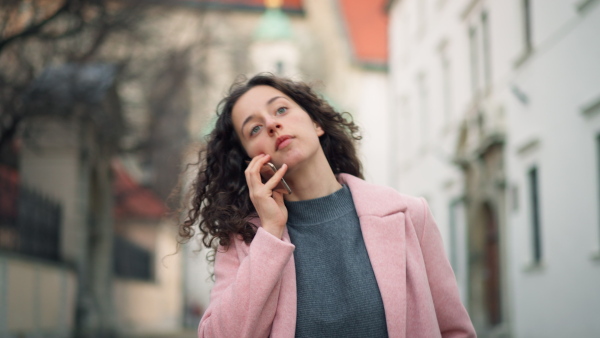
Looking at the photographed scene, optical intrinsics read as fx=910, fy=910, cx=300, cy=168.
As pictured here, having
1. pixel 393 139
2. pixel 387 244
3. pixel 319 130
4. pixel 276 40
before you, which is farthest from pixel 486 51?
pixel 276 40

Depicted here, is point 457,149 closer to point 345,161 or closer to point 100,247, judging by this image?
point 100,247

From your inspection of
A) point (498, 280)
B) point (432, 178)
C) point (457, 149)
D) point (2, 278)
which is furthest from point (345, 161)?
point (432, 178)

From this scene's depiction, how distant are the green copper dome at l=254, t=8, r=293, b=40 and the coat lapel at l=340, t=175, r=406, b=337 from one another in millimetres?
50835

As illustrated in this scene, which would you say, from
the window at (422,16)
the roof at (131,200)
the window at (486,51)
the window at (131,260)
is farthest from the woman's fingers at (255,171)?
the roof at (131,200)

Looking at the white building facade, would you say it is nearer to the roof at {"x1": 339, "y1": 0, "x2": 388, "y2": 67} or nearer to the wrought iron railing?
the wrought iron railing

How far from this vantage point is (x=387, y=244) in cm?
306

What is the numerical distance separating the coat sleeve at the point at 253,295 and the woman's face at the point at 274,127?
30cm

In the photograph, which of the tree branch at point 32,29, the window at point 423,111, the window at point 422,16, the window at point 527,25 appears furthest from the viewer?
the window at point 423,111

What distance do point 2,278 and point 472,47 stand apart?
11103 mm

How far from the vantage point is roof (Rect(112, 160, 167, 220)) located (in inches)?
1054

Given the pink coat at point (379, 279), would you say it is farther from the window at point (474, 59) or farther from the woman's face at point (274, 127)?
the window at point (474, 59)

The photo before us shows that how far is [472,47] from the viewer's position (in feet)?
62.7

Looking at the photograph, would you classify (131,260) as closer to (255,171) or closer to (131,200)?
(131,200)

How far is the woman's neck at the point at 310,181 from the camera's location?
3178mm
